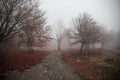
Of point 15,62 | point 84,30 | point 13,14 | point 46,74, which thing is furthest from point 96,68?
point 84,30

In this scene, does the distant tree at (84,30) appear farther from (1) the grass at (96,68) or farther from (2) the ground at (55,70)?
(2) the ground at (55,70)

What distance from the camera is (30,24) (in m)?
12.2

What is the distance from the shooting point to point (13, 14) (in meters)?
11.3

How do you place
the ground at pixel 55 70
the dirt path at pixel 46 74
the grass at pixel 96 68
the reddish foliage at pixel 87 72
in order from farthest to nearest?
1. the grass at pixel 96 68
2. the reddish foliage at pixel 87 72
3. the ground at pixel 55 70
4. the dirt path at pixel 46 74

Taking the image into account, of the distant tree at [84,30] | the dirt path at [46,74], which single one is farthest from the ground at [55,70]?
the distant tree at [84,30]

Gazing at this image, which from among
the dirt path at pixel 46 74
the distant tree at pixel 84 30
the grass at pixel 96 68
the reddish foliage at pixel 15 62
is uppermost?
the distant tree at pixel 84 30

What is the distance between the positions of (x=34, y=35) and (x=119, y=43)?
85.0m

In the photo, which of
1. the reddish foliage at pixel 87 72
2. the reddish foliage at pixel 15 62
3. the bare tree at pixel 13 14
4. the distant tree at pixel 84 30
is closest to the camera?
the reddish foliage at pixel 87 72

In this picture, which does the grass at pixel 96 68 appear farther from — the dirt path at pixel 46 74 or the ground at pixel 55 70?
the dirt path at pixel 46 74

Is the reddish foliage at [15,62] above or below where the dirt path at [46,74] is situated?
above

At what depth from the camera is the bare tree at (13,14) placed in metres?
10.3

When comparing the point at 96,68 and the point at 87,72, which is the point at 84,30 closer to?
the point at 96,68

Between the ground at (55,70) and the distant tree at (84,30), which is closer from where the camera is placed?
the ground at (55,70)

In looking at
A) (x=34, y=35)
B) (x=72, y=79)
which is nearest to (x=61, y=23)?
(x=34, y=35)
